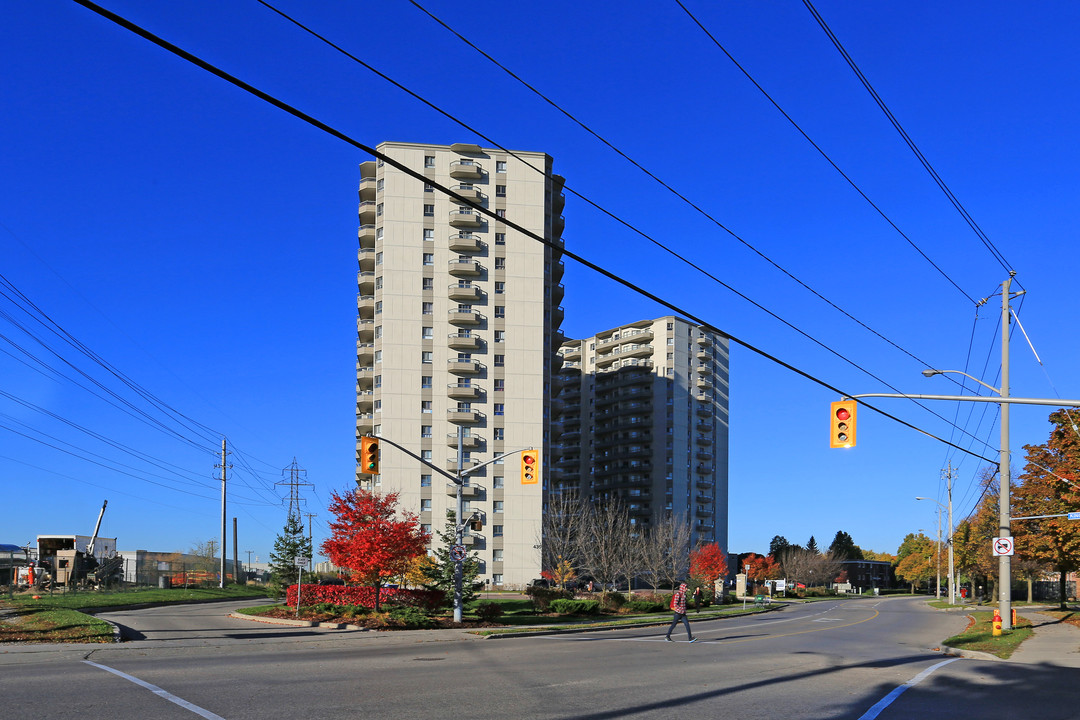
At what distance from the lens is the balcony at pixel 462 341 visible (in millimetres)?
93938

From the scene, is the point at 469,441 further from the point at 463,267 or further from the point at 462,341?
the point at 463,267

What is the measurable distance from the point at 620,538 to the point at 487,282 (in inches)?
1196

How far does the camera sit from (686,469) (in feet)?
440

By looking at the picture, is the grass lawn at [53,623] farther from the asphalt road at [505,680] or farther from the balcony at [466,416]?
the balcony at [466,416]

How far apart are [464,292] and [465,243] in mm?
5208

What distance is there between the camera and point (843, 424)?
915 inches

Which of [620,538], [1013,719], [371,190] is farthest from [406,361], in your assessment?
[1013,719]

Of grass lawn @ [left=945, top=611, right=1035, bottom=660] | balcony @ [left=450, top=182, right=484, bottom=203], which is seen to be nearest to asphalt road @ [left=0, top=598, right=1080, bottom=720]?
grass lawn @ [left=945, top=611, right=1035, bottom=660]

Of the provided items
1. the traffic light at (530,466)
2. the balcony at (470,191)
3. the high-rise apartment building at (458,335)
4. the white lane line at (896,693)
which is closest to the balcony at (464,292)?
the high-rise apartment building at (458,335)

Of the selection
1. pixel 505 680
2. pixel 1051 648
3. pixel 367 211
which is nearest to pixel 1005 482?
pixel 1051 648

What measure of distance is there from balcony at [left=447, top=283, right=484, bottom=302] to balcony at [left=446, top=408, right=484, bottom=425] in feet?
38.7

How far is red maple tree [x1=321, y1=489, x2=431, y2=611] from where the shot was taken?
109 feet

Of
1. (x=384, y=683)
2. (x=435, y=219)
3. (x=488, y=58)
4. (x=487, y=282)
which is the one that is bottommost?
(x=384, y=683)

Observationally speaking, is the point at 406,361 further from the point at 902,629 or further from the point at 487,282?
the point at 902,629
